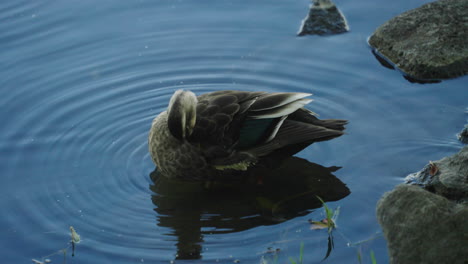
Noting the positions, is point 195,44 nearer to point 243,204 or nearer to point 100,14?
point 100,14

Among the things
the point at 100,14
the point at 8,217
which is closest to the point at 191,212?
the point at 8,217

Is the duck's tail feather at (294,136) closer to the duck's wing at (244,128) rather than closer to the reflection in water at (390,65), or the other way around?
the duck's wing at (244,128)

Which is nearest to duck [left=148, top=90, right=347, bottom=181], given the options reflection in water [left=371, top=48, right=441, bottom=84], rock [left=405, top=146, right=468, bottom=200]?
rock [left=405, top=146, right=468, bottom=200]

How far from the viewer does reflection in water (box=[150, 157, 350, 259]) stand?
5.86 metres

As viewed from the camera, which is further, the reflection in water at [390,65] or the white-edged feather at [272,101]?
the reflection in water at [390,65]

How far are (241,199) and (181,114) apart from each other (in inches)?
40.4

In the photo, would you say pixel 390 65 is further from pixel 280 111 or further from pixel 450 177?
pixel 450 177

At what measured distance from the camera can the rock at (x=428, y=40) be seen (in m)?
8.03

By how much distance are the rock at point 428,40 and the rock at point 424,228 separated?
12.3 feet

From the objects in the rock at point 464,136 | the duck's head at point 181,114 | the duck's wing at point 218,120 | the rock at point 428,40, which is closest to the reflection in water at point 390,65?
the rock at point 428,40

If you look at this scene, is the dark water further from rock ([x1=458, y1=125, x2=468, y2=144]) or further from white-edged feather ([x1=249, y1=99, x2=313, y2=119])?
white-edged feather ([x1=249, y1=99, x2=313, y2=119])

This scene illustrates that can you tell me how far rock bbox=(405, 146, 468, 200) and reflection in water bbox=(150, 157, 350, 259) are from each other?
82 cm

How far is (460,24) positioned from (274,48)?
240 cm

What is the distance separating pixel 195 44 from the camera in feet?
29.2
